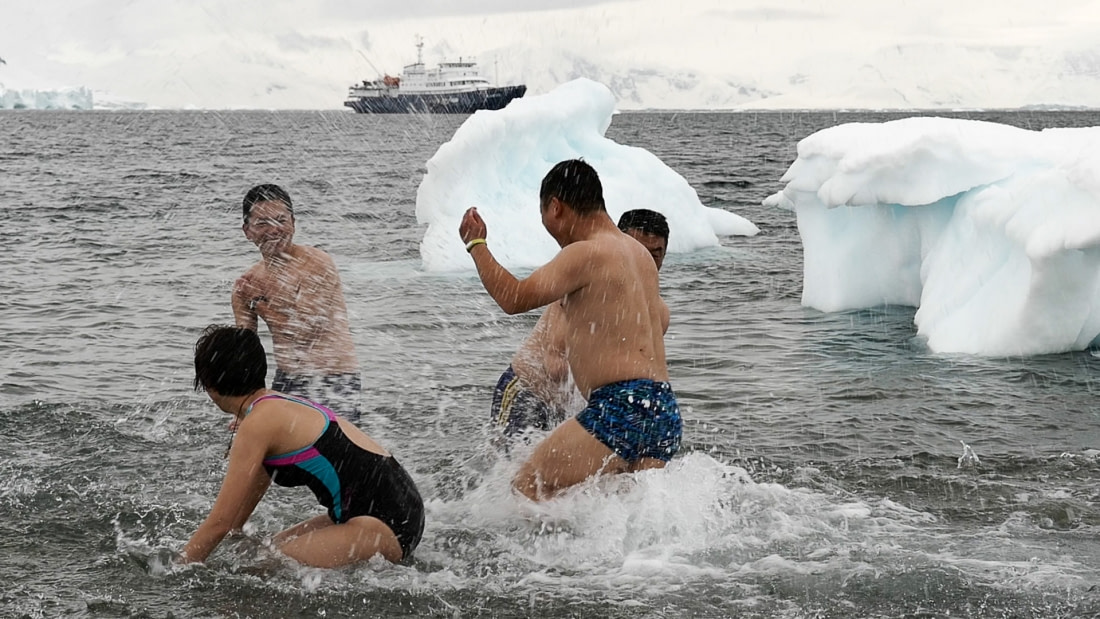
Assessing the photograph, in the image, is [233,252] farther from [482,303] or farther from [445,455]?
[445,455]

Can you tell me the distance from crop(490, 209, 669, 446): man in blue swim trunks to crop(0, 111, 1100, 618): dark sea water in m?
0.31

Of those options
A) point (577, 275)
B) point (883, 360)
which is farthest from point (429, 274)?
point (577, 275)

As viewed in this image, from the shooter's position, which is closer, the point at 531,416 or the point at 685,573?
the point at 685,573

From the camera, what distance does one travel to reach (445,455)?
290 inches

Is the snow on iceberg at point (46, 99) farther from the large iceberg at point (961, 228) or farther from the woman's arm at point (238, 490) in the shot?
the woman's arm at point (238, 490)

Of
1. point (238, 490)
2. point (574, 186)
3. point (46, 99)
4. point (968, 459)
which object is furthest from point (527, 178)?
point (46, 99)

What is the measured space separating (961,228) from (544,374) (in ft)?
24.0

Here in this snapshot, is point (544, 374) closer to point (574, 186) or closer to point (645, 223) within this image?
point (645, 223)

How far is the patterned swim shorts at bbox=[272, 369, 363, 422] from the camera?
5926mm

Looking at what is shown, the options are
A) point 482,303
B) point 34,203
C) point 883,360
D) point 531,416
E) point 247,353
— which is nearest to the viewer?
point 247,353

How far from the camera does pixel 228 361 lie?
4.41m

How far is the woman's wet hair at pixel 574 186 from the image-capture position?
16.2ft

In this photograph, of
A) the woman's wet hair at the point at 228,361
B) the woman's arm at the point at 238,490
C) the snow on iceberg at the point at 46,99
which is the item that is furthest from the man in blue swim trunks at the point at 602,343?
the snow on iceberg at the point at 46,99

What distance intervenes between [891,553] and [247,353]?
3.18m
